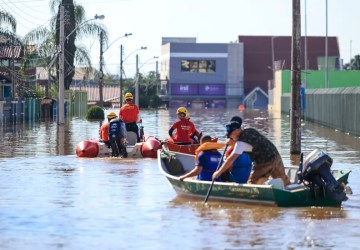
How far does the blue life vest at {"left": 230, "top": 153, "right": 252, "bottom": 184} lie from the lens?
1736 centimetres

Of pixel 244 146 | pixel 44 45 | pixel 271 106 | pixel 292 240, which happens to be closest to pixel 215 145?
pixel 244 146

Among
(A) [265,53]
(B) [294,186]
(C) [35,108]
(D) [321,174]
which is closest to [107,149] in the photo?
(B) [294,186]

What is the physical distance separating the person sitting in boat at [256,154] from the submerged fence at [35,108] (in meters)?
39.8

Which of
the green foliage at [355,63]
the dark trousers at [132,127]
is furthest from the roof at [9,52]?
the green foliage at [355,63]

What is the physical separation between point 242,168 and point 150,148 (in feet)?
34.4

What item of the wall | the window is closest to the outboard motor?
the wall

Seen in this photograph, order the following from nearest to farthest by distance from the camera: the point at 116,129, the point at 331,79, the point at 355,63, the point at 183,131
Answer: the point at 183,131 < the point at 116,129 < the point at 331,79 < the point at 355,63

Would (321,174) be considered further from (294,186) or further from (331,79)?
(331,79)

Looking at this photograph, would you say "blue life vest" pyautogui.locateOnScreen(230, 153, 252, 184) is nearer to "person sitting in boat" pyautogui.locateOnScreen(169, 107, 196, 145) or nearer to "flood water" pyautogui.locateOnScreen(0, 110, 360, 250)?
"flood water" pyautogui.locateOnScreen(0, 110, 360, 250)

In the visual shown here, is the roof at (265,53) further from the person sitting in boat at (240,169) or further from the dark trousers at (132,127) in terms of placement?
the person sitting in boat at (240,169)

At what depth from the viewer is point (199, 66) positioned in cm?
13975

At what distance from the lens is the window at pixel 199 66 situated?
457 ft

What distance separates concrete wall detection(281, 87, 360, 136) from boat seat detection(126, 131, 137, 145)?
1459 centimetres

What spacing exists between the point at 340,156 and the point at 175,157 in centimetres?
1036
